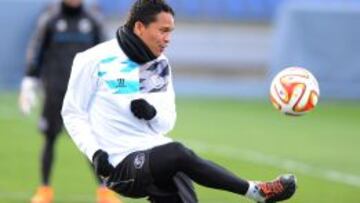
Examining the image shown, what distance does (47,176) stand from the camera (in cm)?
1193

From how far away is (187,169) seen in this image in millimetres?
8031

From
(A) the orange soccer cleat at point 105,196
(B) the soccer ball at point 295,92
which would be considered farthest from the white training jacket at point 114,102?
(A) the orange soccer cleat at point 105,196

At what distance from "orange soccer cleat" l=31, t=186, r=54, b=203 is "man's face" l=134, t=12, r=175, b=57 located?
3.78 metres

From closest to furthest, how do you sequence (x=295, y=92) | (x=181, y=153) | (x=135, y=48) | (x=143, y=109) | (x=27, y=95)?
(x=181, y=153) < (x=143, y=109) < (x=135, y=48) < (x=295, y=92) < (x=27, y=95)

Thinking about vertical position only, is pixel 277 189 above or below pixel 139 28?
below

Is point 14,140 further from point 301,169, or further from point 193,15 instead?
point 193,15

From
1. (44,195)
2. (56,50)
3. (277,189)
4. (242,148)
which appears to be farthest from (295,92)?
(242,148)

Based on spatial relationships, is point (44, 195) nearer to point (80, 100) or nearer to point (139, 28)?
point (80, 100)

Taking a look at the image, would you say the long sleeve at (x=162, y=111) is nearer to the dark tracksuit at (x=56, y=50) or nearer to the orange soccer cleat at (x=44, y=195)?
the orange soccer cleat at (x=44, y=195)

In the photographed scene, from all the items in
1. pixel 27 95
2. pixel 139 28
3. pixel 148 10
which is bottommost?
pixel 27 95

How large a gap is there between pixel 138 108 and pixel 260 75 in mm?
19076

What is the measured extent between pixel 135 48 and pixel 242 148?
8.39 metres

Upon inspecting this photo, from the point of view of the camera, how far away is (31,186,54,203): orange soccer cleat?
11.6 m

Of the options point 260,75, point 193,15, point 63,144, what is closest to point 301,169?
point 63,144
